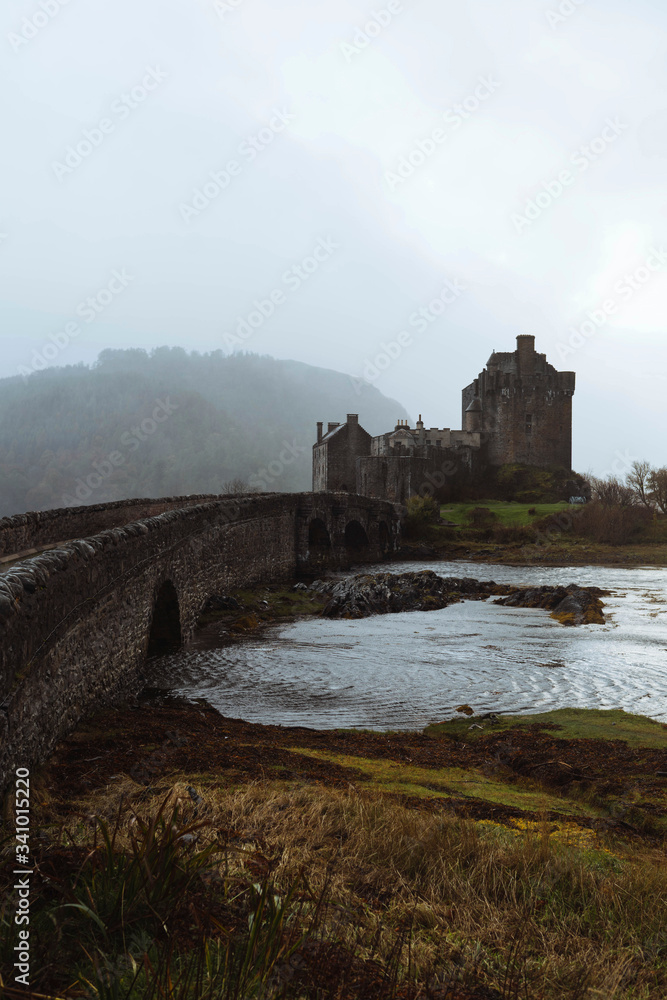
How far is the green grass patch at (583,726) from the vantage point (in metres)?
7.85

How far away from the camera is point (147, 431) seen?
102 metres

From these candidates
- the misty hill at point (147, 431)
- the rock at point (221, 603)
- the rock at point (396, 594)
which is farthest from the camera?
the misty hill at point (147, 431)

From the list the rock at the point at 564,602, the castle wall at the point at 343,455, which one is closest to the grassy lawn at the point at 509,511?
the castle wall at the point at 343,455

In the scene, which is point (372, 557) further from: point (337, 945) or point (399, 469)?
point (337, 945)

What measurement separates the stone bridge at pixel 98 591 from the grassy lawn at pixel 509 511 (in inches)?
1101

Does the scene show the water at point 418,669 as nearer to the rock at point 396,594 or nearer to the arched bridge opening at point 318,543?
the rock at point 396,594

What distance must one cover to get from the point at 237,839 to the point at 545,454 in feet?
204

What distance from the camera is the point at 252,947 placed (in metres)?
2.36

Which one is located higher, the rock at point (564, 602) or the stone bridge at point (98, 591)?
the stone bridge at point (98, 591)

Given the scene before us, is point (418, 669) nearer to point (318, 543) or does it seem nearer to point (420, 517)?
point (318, 543)

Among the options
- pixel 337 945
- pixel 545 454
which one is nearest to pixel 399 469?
pixel 545 454

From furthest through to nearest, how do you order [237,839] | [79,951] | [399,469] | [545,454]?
1. [545,454]
2. [399,469]
3. [237,839]
4. [79,951]

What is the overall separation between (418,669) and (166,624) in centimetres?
484

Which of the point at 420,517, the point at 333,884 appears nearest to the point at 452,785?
the point at 333,884
